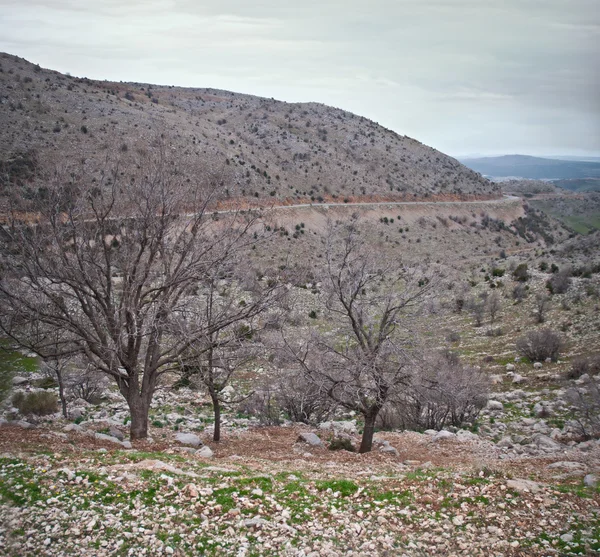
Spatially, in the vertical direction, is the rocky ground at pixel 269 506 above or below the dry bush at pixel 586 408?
above

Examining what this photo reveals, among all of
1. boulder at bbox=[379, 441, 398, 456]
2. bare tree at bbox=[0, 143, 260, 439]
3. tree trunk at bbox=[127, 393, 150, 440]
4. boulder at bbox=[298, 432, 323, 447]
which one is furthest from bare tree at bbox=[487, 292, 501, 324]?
tree trunk at bbox=[127, 393, 150, 440]

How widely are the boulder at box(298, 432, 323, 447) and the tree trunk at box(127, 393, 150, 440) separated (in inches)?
140

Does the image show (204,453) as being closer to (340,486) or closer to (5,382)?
(340,486)

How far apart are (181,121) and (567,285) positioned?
1991 inches

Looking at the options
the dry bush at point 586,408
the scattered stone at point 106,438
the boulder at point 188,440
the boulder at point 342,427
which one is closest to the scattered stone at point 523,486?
the boulder at point 188,440

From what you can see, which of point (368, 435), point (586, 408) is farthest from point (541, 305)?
point (368, 435)

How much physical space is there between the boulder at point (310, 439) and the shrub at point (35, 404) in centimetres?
681

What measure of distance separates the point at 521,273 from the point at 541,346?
16.8m

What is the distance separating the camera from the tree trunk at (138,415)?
396 inches

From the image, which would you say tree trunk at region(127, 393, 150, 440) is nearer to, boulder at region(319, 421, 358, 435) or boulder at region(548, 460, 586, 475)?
boulder at region(319, 421, 358, 435)

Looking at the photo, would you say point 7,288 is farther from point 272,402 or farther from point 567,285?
point 567,285

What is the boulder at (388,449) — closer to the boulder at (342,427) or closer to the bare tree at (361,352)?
the bare tree at (361,352)

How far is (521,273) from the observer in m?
36.2

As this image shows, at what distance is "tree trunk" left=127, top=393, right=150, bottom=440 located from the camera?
33.0 ft
